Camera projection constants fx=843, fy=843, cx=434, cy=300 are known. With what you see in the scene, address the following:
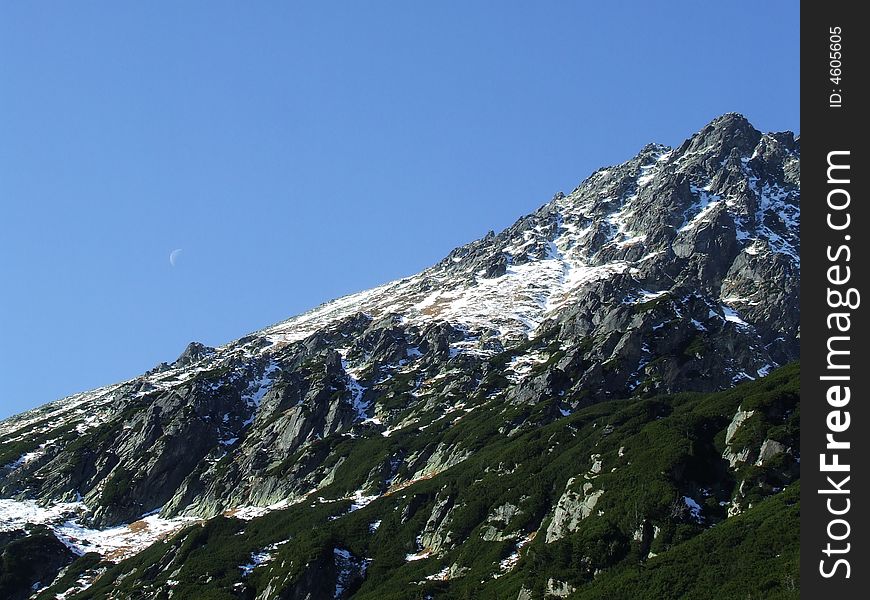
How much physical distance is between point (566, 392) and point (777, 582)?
92.3 metres

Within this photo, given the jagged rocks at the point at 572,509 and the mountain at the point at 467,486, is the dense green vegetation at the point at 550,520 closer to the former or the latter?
the mountain at the point at 467,486

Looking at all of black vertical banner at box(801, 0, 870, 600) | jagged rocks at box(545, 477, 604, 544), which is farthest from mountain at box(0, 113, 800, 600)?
black vertical banner at box(801, 0, 870, 600)

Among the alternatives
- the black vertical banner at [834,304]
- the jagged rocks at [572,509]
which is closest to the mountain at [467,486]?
the jagged rocks at [572,509]

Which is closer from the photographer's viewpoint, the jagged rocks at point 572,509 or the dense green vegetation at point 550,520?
the dense green vegetation at point 550,520

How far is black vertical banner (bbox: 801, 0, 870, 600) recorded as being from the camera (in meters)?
33.1

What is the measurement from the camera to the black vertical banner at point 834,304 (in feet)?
109

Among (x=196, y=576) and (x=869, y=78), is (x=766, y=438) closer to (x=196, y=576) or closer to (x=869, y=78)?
(x=869, y=78)

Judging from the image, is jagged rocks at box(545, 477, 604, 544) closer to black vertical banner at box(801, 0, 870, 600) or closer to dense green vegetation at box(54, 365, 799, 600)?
dense green vegetation at box(54, 365, 799, 600)

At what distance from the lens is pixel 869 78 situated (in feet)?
115

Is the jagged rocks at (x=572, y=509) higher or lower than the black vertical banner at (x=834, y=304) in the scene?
higher

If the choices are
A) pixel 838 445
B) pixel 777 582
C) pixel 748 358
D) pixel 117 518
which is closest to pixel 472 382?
pixel 748 358

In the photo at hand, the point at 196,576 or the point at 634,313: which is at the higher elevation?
the point at 634,313

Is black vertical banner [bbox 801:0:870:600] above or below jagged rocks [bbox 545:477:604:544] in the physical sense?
below

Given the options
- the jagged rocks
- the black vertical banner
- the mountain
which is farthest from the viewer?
the jagged rocks
